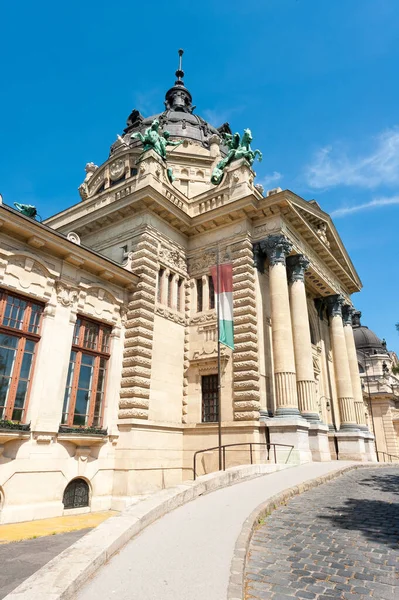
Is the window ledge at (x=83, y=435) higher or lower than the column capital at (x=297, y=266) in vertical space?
lower

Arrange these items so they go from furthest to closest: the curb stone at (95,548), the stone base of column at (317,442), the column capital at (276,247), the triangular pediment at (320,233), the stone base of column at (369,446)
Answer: the stone base of column at (369,446), the triangular pediment at (320,233), the column capital at (276,247), the stone base of column at (317,442), the curb stone at (95,548)

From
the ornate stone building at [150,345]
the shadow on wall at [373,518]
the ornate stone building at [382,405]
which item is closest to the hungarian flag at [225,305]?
the ornate stone building at [150,345]

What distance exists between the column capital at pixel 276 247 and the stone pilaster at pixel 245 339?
0.96 meters

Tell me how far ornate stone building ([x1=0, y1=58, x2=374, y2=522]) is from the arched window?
0.06 meters

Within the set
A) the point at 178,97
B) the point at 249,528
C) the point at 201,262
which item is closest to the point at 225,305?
the point at 201,262

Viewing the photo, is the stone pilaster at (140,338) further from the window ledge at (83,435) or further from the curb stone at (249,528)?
the curb stone at (249,528)

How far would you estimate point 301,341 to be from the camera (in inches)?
835

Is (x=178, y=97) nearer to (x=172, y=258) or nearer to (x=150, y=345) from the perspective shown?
(x=172, y=258)

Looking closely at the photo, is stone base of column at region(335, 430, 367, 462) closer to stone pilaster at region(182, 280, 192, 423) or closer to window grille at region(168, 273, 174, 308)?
stone pilaster at region(182, 280, 192, 423)

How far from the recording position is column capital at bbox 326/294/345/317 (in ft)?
95.4

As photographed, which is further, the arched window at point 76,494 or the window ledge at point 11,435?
the arched window at point 76,494

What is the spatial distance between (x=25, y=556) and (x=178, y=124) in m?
35.6

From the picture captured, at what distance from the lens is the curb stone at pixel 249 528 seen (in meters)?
4.91

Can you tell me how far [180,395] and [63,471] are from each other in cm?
706
